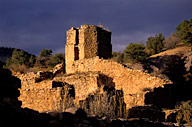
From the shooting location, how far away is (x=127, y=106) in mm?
11547

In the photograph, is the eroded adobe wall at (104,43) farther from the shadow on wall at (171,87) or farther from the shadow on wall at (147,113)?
the shadow on wall at (147,113)

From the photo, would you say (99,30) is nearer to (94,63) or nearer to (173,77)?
(94,63)

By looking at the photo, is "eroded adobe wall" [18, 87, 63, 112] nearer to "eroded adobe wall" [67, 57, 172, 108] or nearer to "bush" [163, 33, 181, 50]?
"eroded adobe wall" [67, 57, 172, 108]

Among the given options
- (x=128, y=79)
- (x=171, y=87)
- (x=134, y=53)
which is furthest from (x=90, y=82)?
(x=134, y=53)

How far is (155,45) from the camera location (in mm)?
33500

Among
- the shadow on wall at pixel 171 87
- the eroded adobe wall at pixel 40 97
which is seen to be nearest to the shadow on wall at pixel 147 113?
the shadow on wall at pixel 171 87

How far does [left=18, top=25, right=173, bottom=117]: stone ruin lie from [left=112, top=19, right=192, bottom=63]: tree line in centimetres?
647

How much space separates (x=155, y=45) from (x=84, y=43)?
1682 cm

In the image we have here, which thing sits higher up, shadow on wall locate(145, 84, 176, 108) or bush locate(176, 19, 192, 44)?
bush locate(176, 19, 192, 44)

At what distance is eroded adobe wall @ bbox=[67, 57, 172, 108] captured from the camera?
464 inches

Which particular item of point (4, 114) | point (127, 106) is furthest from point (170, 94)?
point (4, 114)

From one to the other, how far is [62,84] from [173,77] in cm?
938

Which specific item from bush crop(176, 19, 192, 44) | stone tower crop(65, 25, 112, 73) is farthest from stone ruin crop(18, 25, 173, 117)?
bush crop(176, 19, 192, 44)

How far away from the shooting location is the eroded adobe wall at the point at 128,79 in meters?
11.8
